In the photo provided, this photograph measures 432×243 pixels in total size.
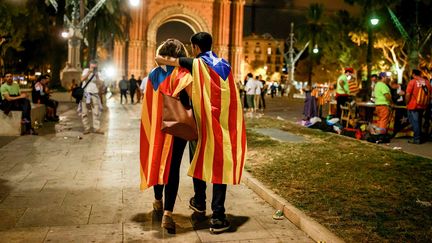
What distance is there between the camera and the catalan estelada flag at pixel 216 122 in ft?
14.7

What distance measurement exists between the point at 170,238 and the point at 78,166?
13.2 feet

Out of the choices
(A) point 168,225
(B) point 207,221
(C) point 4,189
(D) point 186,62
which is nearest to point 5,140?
(C) point 4,189

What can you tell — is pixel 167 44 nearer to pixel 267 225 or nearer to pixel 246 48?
pixel 267 225

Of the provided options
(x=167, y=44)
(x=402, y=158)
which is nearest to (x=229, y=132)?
(x=167, y=44)

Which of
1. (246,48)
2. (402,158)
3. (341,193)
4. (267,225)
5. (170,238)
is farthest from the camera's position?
(246,48)

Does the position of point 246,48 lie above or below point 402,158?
above

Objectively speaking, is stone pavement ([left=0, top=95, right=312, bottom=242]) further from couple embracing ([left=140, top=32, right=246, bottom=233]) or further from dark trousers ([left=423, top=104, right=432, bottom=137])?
dark trousers ([left=423, top=104, right=432, bottom=137])

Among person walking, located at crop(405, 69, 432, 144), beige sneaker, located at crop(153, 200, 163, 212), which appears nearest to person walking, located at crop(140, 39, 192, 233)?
beige sneaker, located at crop(153, 200, 163, 212)

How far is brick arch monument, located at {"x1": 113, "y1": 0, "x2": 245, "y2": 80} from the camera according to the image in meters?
54.6

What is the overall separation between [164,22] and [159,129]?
54.6m

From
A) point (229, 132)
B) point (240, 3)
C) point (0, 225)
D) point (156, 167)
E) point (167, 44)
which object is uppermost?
point (240, 3)

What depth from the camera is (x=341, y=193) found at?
592 cm

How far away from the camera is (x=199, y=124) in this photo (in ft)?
15.0

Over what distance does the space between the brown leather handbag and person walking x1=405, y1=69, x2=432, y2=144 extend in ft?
28.8
